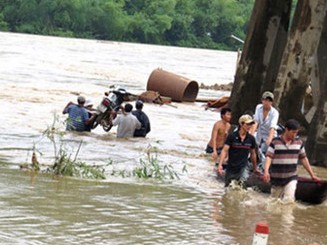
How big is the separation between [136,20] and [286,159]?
117010 millimetres

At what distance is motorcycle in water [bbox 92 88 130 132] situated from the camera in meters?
22.6

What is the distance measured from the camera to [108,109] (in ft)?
74.5

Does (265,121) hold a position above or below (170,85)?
above

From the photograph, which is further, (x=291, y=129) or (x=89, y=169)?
(x=89, y=169)

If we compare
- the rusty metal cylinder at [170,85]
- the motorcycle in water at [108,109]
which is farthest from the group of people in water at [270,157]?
the rusty metal cylinder at [170,85]

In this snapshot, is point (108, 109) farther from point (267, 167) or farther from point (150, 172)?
point (267, 167)

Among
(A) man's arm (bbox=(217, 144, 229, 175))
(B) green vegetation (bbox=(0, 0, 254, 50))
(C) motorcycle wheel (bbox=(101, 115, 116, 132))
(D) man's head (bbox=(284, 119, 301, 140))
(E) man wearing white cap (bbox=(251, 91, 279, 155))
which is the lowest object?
(B) green vegetation (bbox=(0, 0, 254, 50))

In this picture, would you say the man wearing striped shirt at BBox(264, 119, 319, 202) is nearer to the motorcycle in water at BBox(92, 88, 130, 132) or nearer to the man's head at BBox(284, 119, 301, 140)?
the man's head at BBox(284, 119, 301, 140)

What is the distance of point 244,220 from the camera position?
13047mm

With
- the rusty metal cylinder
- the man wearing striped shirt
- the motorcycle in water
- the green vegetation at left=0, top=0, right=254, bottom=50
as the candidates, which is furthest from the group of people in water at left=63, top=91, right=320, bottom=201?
the green vegetation at left=0, top=0, right=254, bottom=50

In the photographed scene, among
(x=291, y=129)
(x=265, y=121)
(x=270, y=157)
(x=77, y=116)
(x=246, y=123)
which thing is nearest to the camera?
(x=291, y=129)

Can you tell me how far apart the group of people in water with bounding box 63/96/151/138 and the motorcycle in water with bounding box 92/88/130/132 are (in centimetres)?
9

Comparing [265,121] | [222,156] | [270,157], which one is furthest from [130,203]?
[265,121]

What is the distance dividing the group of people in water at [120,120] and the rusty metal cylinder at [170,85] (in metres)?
14.4
